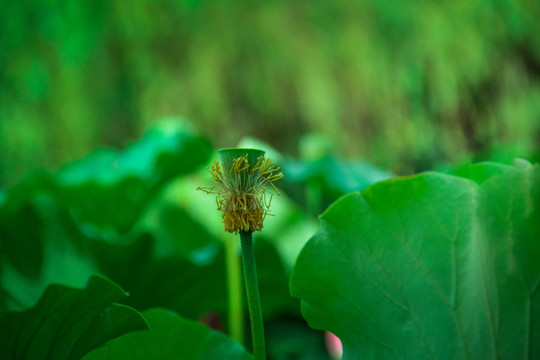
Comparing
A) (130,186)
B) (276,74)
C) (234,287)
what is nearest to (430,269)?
(234,287)

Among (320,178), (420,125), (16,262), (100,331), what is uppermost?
(420,125)

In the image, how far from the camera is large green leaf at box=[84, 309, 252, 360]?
0.30 m

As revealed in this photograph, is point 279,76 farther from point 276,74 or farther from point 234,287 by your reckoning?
point 234,287

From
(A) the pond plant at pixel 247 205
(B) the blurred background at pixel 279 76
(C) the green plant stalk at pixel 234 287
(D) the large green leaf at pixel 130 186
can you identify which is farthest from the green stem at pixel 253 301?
(B) the blurred background at pixel 279 76

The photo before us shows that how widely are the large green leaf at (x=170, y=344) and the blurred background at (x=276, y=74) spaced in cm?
266

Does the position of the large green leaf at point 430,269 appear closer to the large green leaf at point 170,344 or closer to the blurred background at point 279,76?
the large green leaf at point 170,344

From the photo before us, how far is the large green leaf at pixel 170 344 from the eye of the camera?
300 millimetres

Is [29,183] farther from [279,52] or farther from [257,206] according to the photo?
[279,52]

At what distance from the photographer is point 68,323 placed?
0.29m

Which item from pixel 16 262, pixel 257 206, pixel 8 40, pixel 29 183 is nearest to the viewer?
pixel 257 206

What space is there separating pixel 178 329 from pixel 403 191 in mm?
157

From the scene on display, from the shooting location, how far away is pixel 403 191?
0.28 m

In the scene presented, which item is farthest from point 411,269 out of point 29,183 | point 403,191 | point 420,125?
point 420,125

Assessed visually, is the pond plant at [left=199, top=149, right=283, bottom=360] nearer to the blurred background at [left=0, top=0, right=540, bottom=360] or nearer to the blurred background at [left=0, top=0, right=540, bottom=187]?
the blurred background at [left=0, top=0, right=540, bottom=360]
